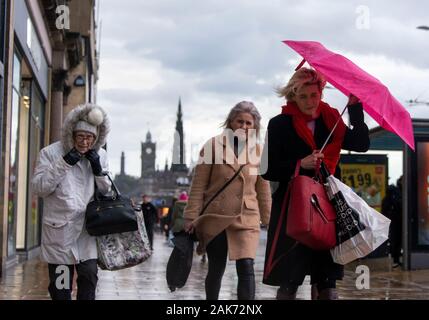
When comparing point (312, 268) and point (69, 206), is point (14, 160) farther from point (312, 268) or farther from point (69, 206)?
point (312, 268)

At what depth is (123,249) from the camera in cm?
585

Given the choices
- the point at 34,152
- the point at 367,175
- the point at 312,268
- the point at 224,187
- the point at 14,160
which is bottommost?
the point at 312,268

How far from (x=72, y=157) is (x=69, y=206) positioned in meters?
0.33

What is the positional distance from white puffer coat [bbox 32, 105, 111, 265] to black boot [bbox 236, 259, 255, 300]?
1.08m

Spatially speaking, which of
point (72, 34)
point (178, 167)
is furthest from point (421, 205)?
point (72, 34)

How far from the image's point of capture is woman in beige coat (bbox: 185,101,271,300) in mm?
6195

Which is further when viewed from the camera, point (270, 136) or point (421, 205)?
point (421, 205)

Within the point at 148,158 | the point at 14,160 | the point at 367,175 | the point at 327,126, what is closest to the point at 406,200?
the point at 367,175

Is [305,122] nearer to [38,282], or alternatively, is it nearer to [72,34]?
[38,282]

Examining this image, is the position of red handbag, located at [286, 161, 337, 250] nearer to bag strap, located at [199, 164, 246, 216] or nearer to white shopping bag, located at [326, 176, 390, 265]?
white shopping bag, located at [326, 176, 390, 265]

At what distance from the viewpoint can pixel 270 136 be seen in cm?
551

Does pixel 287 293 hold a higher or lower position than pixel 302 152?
lower

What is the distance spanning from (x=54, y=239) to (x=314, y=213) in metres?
1.81

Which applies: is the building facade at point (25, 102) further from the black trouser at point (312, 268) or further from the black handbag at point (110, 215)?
the black trouser at point (312, 268)
